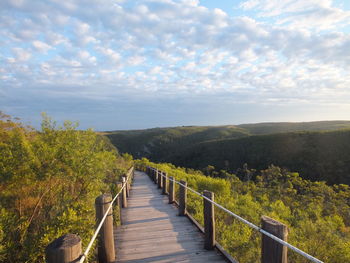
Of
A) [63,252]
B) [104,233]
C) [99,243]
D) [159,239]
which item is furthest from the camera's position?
[159,239]

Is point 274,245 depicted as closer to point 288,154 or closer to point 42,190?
point 42,190

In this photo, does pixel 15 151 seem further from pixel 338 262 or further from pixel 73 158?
pixel 338 262

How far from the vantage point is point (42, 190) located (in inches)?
206

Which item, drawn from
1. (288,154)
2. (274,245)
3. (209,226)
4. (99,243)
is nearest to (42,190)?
(99,243)

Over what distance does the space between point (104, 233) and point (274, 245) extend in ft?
8.08

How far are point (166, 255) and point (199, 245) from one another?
2.22 feet

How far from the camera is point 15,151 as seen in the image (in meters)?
4.50

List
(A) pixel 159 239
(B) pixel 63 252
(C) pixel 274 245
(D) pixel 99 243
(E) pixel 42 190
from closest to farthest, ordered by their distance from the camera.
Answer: (B) pixel 63 252
(C) pixel 274 245
(D) pixel 99 243
(A) pixel 159 239
(E) pixel 42 190

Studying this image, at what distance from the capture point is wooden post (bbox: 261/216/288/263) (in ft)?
6.53

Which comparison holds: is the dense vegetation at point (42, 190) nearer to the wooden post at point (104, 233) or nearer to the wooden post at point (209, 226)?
the wooden post at point (104, 233)

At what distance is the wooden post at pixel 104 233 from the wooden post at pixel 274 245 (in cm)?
228

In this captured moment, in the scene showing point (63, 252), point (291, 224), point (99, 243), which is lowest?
point (291, 224)

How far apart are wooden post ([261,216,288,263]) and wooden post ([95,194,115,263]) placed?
89.9 inches

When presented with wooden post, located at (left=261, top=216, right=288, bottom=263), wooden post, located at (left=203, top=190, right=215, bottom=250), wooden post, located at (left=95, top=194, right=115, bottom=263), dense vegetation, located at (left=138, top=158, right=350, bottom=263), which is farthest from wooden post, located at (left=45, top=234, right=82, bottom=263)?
dense vegetation, located at (left=138, top=158, right=350, bottom=263)
